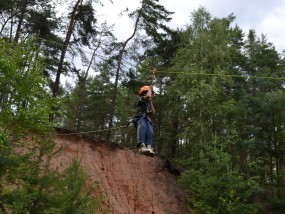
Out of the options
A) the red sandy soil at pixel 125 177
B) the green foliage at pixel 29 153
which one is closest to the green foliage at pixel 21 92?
the green foliage at pixel 29 153

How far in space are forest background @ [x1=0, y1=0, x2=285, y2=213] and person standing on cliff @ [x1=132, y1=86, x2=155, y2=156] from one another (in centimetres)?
294

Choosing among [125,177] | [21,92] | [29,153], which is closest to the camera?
[29,153]

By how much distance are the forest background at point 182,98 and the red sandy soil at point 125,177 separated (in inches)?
46.2

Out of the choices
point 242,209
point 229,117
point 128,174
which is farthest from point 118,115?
point 242,209

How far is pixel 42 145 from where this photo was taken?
1086cm

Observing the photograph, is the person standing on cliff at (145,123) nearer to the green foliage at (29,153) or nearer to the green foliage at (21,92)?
the green foliage at (29,153)

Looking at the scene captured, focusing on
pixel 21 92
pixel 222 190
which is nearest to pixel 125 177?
pixel 222 190

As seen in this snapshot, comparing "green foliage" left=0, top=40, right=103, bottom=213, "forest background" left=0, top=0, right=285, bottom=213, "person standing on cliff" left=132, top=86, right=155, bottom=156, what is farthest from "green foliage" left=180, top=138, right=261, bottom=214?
"person standing on cliff" left=132, top=86, right=155, bottom=156

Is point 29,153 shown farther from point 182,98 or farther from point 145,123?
point 182,98

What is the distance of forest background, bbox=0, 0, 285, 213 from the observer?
1188cm

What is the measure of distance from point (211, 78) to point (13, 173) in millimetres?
13370

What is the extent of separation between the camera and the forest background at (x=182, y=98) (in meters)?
11.9

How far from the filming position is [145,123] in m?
8.80

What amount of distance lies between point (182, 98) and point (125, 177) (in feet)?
18.5
